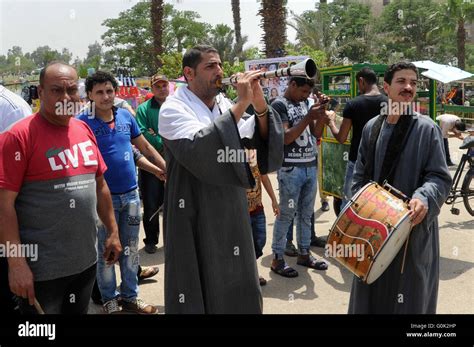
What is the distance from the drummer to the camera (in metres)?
2.83

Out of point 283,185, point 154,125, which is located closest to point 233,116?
point 283,185

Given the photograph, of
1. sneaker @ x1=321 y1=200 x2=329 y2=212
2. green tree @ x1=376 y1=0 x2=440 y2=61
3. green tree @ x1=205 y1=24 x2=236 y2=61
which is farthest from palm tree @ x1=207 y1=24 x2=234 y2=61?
sneaker @ x1=321 y1=200 x2=329 y2=212

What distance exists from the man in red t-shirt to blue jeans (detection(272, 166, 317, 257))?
2363 millimetres

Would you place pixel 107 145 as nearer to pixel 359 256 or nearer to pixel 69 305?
pixel 69 305

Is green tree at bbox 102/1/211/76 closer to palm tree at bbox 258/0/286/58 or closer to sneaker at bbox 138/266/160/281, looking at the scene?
palm tree at bbox 258/0/286/58

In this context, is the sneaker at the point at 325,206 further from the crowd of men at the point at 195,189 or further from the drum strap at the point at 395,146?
the drum strap at the point at 395,146

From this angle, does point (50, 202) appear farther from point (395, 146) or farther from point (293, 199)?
point (293, 199)

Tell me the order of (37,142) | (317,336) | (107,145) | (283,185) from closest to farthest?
1. (37,142)
2. (317,336)
3. (107,145)
4. (283,185)

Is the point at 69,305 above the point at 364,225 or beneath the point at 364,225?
beneath

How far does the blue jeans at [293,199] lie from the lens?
4.73 metres

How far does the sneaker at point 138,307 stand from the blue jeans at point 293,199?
1.35m

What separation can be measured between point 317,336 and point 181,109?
69.3 inches

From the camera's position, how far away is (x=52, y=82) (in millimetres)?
2586

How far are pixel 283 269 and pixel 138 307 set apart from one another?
4.77 feet
